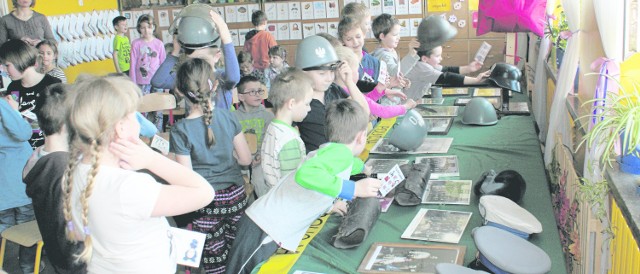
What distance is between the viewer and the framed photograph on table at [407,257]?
7.02 ft

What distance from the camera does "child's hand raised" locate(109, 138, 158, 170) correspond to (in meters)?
1.76

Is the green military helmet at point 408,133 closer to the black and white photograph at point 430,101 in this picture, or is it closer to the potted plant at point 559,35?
the potted plant at point 559,35

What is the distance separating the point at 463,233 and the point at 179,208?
1135 mm

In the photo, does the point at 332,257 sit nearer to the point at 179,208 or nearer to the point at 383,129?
the point at 179,208

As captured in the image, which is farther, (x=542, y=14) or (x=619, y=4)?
(x=542, y=14)

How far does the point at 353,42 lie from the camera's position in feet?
13.4

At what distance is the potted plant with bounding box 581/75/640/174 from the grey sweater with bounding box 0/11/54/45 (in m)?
5.25

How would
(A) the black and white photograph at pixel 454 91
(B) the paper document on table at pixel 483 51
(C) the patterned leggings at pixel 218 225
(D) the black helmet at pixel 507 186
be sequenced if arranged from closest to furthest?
(D) the black helmet at pixel 507 186 < (C) the patterned leggings at pixel 218 225 < (B) the paper document on table at pixel 483 51 < (A) the black and white photograph at pixel 454 91

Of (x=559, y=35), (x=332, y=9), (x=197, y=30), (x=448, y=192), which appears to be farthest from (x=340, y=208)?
(x=332, y=9)

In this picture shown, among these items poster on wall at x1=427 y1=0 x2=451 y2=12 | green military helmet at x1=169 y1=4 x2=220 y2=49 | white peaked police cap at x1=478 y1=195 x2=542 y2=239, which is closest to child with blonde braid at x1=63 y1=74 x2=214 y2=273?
white peaked police cap at x1=478 y1=195 x2=542 y2=239

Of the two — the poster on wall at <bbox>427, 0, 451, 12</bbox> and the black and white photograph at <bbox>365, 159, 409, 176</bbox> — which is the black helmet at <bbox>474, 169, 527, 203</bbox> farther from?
the poster on wall at <bbox>427, 0, 451, 12</bbox>

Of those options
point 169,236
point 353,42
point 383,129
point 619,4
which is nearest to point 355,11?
point 353,42

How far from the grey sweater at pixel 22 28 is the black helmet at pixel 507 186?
4.82 meters

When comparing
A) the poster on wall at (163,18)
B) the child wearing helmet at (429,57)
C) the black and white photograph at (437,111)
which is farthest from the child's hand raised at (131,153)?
the poster on wall at (163,18)
